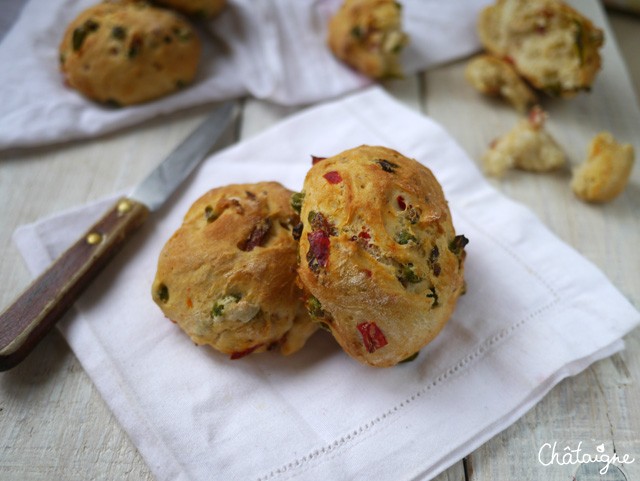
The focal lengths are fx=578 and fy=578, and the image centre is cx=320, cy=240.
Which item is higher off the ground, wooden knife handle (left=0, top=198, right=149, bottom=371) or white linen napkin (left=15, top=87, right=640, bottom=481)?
wooden knife handle (left=0, top=198, right=149, bottom=371)

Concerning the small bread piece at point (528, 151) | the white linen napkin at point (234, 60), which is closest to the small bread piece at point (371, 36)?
the white linen napkin at point (234, 60)

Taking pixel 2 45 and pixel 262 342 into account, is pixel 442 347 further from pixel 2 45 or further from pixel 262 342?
pixel 2 45

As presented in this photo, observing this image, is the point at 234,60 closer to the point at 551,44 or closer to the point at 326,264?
the point at 551,44

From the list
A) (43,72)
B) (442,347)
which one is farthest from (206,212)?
(43,72)

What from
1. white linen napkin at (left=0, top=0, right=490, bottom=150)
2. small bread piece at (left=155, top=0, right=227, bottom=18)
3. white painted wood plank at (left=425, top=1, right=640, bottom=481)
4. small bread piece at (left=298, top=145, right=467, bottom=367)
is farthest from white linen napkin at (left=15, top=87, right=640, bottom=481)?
small bread piece at (left=155, top=0, right=227, bottom=18)

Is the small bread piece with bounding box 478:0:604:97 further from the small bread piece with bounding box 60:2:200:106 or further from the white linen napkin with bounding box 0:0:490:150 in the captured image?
the small bread piece with bounding box 60:2:200:106

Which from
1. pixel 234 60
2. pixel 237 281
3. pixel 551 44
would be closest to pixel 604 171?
pixel 551 44

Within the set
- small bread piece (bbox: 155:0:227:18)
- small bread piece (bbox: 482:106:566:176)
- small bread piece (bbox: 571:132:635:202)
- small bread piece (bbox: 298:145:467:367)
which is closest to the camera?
small bread piece (bbox: 298:145:467:367)

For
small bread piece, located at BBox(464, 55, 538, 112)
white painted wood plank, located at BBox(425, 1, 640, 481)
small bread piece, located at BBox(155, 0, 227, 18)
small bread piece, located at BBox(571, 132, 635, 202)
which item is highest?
small bread piece, located at BBox(155, 0, 227, 18)

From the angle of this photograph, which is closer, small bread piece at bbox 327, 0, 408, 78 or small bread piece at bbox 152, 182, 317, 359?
small bread piece at bbox 152, 182, 317, 359
